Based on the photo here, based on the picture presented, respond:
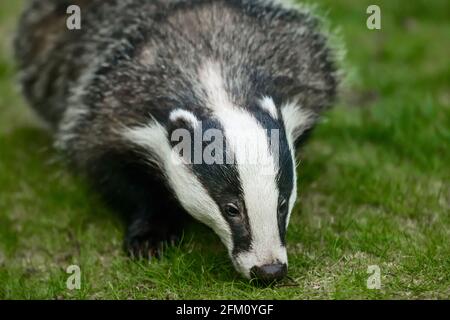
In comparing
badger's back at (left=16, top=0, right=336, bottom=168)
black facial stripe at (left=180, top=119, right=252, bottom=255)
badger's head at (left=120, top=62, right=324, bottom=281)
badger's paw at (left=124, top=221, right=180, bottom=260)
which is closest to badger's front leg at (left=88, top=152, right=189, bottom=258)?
Result: badger's paw at (left=124, top=221, right=180, bottom=260)

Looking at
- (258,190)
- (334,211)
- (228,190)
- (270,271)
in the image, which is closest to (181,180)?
(228,190)

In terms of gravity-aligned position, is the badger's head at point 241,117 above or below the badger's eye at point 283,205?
above

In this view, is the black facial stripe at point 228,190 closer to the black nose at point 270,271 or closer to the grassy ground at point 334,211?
the black nose at point 270,271

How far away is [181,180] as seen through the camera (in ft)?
12.1

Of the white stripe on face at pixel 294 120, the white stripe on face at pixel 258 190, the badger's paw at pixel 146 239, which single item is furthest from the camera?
the badger's paw at pixel 146 239

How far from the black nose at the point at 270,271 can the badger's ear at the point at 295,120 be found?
599 mm

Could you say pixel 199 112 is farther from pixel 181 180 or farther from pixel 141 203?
pixel 141 203

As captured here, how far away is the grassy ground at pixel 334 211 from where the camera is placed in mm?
3689

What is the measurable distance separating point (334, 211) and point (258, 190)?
45.3 inches

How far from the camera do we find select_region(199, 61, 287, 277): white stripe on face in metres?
3.40

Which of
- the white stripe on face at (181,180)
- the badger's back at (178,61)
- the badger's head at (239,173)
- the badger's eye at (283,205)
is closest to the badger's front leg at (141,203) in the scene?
the badger's back at (178,61)

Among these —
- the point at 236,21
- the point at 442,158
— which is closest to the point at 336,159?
the point at 442,158
